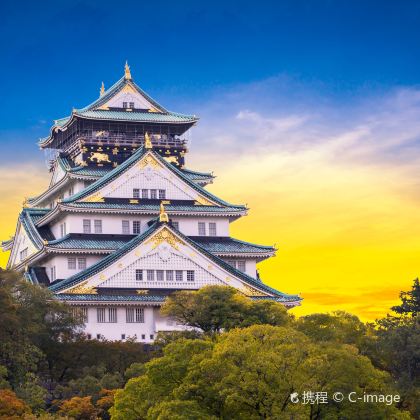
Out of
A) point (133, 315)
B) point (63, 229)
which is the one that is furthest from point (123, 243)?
point (133, 315)

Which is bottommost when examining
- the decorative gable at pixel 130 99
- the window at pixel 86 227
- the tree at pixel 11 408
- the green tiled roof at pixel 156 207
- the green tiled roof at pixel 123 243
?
the tree at pixel 11 408

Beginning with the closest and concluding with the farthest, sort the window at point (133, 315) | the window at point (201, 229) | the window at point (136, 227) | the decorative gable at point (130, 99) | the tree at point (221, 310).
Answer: the tree at point (221, 310) < the window at point (133, 315) < the window at point (136, 227) < the window at point (201, 229) < the decorative gable at point (130, 99)

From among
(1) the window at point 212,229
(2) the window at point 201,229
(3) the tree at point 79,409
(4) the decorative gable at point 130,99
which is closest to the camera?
(3) the tree at point 79,409

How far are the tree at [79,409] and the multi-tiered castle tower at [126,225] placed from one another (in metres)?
22.3

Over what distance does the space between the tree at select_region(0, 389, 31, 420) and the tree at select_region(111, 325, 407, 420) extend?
5.06m

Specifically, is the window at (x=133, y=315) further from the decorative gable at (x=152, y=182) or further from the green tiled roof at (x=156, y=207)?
the decorative gable at (x=152, y=182)

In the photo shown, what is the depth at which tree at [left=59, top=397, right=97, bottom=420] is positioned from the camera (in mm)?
64562

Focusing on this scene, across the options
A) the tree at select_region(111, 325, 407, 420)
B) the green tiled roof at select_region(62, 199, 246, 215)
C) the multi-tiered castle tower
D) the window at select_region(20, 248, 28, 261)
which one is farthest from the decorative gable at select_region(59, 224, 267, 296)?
the tree at select_region(111, 325, 407, 420)

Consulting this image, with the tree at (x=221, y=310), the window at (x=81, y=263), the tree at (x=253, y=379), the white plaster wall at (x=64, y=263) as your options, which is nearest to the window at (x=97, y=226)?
the white plaster wall at (x=64, y=263)

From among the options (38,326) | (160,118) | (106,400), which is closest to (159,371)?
(106,400)

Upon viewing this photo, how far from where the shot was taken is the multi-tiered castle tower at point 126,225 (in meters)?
90.1

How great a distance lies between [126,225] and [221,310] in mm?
23869

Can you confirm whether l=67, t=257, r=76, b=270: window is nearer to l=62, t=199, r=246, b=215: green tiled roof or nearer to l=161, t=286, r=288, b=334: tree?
l=62, t=199, r=246, b=215: green tiled roof

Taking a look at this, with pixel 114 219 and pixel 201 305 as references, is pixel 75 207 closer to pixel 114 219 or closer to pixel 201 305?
pixel 114 219
